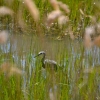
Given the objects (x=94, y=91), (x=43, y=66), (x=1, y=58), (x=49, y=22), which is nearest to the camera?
(x=49, y=22)

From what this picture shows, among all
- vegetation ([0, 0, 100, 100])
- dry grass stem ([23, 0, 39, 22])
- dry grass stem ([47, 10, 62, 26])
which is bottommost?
vegetation ([0, 0, 100, 100])

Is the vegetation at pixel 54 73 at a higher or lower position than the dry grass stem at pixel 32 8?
lower

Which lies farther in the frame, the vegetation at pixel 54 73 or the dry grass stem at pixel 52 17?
the vegetation at pixel 54 73

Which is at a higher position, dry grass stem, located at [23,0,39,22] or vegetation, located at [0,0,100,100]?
dry grass stem, located at [23,0,39,22]

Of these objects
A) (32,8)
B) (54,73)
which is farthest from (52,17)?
(54,73)

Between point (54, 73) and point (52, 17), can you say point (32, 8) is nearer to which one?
point (52, 17)

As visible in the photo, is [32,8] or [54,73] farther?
[54,73]

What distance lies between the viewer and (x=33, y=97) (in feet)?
9.23

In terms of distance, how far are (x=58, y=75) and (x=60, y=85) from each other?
0.12 m

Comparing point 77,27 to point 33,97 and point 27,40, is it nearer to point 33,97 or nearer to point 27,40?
point 27,40

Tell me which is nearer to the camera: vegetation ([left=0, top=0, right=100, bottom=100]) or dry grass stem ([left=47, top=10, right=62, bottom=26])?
dry grass stem ([left=47, top=10, right=62, bottom=26])

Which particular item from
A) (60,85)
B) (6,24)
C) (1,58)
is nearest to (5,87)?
(60,85)

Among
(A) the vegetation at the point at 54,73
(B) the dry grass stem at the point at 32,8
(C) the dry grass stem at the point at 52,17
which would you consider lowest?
(A) the vegetation at the point at 54,73

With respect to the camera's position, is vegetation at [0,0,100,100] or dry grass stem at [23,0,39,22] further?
vegetation at [0,0,100,100]
